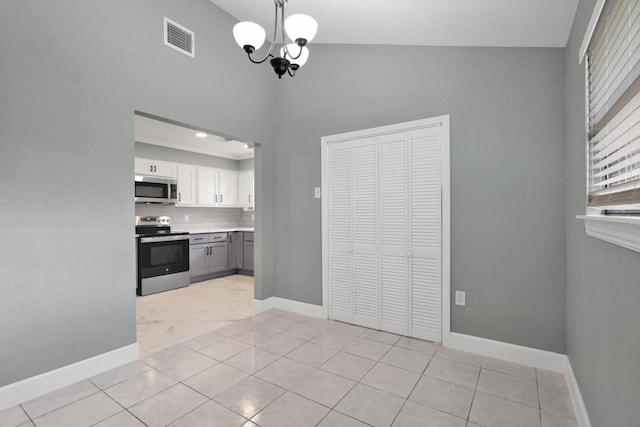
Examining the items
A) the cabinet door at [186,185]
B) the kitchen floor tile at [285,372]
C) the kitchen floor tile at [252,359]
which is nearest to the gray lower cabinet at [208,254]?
the cabinet door at [186,185]

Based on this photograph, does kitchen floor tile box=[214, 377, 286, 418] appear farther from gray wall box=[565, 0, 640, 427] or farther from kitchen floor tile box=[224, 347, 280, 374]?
gray wall box=[565, 0, 640, 427]

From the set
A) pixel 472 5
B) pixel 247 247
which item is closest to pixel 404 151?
pixel 472 5

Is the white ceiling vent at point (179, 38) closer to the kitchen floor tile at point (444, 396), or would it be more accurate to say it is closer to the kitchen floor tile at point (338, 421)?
the kitchen floor tile at point (338, 421)

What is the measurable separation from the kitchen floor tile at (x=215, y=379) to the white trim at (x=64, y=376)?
2.13 ft

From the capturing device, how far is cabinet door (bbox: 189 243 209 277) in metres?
5.38

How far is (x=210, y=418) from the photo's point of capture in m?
1.84

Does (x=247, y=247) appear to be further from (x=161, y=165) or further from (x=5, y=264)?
(x=5, y=264)

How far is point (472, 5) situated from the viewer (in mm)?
2264

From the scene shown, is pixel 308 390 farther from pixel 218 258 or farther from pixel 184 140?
pixel 184 140

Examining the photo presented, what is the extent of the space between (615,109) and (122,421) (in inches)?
115

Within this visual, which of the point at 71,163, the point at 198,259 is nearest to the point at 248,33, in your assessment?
the point at 71,163

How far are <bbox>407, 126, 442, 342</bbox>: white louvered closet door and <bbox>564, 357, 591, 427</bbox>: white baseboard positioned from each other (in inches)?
36.6

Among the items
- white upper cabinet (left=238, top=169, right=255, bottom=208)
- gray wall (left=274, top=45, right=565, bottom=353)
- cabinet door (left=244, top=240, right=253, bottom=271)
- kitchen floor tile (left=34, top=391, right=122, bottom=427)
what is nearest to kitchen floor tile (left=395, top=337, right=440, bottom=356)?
gray wall (left=274, top=45, right=565, bottom=353)

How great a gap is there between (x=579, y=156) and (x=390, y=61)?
1.91 metres
